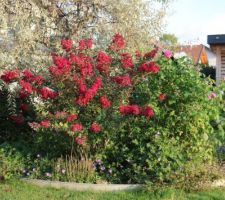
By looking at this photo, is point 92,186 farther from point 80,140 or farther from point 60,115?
point 60,115

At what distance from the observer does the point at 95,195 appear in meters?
Answer: 6.66

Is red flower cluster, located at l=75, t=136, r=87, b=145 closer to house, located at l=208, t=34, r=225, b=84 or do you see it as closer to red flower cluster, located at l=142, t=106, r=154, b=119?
red flower cluster, located at l=142, t=106, r=154, b=119

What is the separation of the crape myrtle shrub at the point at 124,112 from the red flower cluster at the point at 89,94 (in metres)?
0.01

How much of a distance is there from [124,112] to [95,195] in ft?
4.29

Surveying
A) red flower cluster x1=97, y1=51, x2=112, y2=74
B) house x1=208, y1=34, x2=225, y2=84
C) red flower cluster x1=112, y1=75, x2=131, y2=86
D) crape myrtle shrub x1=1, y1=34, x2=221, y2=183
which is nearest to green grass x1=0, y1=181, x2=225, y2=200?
crape myrtle shrub x1=1, y1=34, x2=221, y2=183

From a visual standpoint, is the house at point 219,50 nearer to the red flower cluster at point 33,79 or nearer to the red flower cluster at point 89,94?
the red flower cluster at point 33,79

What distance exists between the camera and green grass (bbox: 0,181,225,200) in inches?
256

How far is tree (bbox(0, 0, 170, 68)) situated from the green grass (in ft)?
17.8

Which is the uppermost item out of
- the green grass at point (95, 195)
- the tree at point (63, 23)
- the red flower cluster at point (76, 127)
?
the tree at point (63, 23)

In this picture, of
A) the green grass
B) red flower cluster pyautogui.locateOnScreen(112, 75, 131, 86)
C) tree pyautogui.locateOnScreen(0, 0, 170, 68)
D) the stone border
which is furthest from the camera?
tree pyautogui.locateOnScreen(0, 0, 170, 68)

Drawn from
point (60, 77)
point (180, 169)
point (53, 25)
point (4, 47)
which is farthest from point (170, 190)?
point (53, 25)

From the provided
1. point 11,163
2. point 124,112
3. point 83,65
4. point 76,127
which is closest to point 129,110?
point 124,112

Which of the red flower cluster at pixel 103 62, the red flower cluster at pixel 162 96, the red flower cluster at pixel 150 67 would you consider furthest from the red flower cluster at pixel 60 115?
the red flower cluster at pixel 162 96

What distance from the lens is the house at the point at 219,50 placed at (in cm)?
1684
